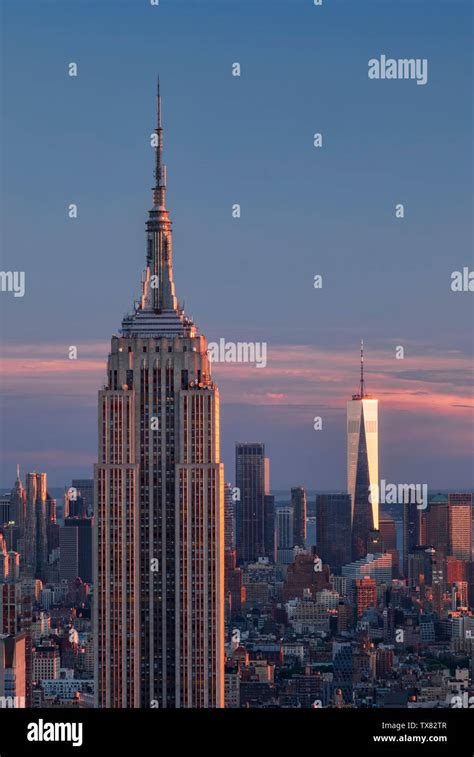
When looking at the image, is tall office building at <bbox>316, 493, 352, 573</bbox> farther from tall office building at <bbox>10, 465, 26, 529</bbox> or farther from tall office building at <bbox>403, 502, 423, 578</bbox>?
tall office building at <bbox>10, 465, 26, 529</bbox>

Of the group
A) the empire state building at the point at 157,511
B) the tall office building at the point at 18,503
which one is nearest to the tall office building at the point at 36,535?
the tall office building at the point at 18,503

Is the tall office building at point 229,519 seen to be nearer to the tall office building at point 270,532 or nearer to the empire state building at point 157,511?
the empire state building at point 157,511

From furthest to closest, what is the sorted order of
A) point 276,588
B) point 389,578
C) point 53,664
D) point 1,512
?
point 389,578 → point 276,588 → point 1,512 → point 53,664

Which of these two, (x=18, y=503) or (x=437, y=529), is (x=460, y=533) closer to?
(x=437, y=529)

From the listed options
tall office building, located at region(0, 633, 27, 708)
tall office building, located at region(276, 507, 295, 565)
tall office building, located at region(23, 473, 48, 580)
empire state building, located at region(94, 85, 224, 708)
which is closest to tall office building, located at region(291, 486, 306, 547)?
tall office building, located at region(276, 507, 295, 565)
